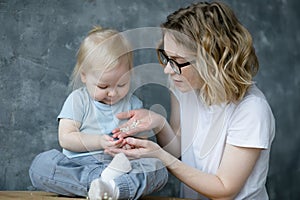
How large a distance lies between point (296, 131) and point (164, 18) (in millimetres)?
865

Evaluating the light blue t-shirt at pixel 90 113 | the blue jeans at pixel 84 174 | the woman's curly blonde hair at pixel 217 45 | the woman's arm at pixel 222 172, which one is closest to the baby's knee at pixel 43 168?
the blue jeans at pixel 84 174

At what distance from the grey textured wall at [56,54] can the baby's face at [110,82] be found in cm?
43

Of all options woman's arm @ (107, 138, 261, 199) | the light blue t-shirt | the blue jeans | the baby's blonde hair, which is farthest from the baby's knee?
the baby's blonde hair

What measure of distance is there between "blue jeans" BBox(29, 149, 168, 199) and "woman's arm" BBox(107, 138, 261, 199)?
5 centimetres

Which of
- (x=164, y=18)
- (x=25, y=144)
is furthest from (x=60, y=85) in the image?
(x=164, y=18)

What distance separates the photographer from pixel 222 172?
2.40m

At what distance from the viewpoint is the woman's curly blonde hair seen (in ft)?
7.68

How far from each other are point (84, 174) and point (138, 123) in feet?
0.97

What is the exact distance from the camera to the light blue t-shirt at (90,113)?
2.49 metres

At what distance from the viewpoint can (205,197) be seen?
264cm

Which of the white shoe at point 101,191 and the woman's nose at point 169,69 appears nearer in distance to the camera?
the white shoe at point 101,191

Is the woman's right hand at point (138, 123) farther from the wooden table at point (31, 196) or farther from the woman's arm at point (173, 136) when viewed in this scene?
the wooden table at point (31, 196)

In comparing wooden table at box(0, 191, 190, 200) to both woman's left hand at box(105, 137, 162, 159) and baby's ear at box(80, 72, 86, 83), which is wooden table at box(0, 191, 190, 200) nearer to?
woman's left hand at box(105, 137, 162, 159)

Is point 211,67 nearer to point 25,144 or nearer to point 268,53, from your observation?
point 268,53
